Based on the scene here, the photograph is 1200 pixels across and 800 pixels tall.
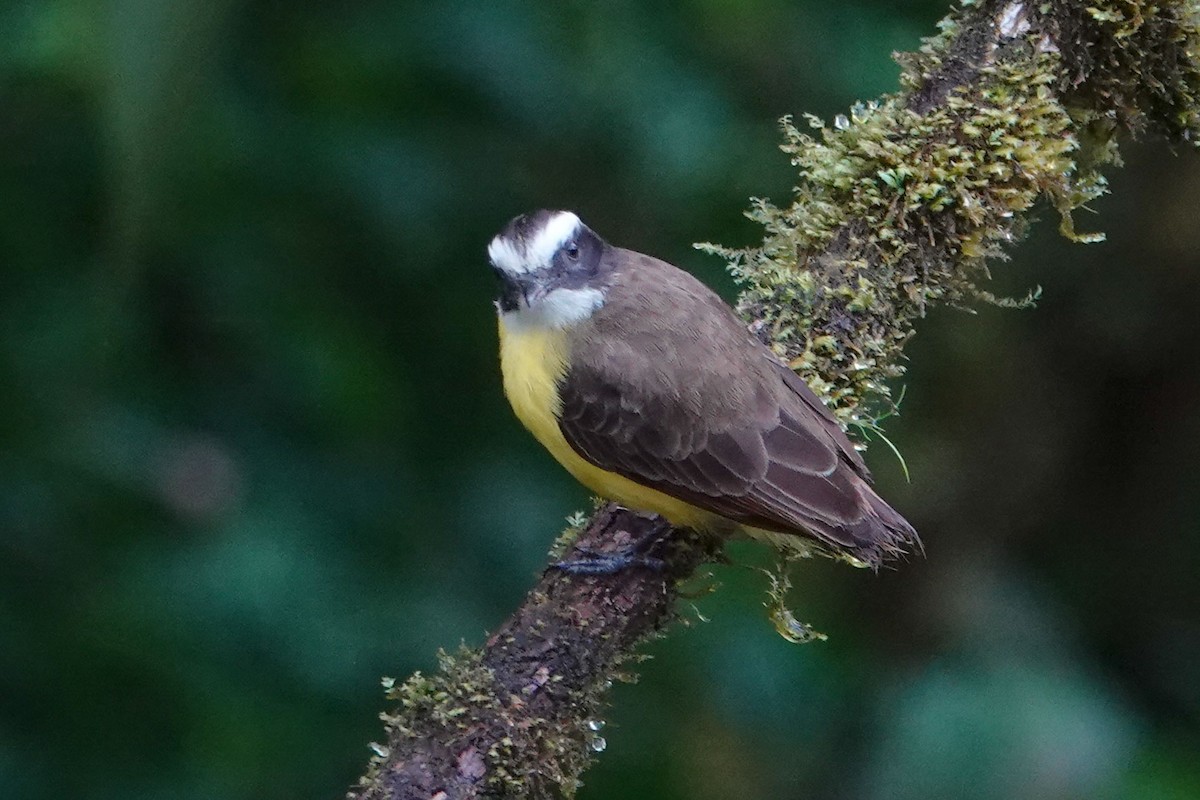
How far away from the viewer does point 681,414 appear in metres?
2.79

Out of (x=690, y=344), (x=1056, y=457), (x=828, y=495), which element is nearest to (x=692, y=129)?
(x=690, y=344)

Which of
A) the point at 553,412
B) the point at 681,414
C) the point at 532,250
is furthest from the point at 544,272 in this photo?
the point at 681,414

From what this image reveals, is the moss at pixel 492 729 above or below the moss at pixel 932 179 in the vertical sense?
below

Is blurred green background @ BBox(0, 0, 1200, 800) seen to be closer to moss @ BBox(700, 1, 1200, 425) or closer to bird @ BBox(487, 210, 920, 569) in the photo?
moss @ BBox(700, 1, 1200, 425)

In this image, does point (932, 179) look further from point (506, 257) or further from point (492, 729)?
point (492, 729)

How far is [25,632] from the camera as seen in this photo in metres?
3.26

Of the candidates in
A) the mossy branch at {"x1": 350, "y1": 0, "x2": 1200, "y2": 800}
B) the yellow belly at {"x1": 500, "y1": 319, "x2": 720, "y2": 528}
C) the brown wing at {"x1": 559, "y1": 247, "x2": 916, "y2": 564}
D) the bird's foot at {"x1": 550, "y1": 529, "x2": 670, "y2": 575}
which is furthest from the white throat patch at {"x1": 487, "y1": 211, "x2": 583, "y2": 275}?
the bird's foot at {"x1": 550, "y1": 529, "x2": 670, "y2": 575}

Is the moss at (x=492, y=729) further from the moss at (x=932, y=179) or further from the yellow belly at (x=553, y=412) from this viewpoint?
the moss at (x=932, y=179)

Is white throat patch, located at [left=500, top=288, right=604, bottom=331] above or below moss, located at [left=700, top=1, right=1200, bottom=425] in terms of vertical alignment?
below

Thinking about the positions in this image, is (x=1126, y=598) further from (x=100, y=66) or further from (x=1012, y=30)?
(x=100, y=66)

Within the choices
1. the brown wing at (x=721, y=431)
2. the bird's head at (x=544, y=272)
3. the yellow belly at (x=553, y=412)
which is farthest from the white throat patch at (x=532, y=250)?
the brown wing at (x=721, y=431)

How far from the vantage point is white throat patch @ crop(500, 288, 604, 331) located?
295 cm

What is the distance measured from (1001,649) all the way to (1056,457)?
1.28 m

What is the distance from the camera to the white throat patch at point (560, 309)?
2.95 m
